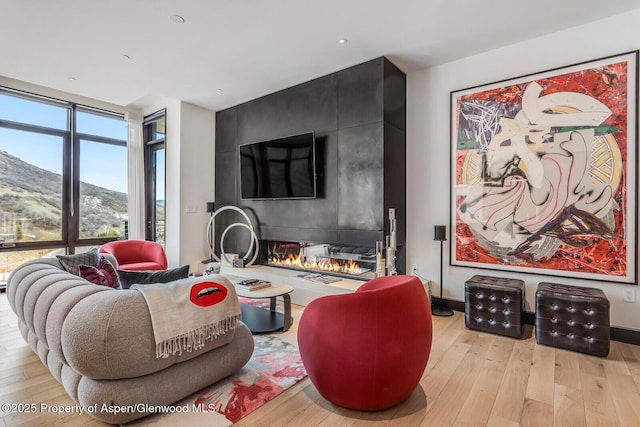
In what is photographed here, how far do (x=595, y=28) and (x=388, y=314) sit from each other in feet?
10.8

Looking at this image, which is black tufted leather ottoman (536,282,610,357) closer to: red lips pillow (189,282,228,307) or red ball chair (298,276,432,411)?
red ball chair (298,276,432,411)

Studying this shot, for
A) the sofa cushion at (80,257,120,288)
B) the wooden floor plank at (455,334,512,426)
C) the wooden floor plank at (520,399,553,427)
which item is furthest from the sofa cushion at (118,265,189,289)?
the wooden floor plank at (520,399,553,427)

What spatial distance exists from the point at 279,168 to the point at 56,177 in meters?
3.53

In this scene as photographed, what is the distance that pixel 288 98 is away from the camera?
14.7 feet

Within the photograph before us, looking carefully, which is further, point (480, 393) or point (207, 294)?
point (480, 393)

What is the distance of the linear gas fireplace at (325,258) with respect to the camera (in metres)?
4.00

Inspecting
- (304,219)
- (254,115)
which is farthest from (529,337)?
(254,115)

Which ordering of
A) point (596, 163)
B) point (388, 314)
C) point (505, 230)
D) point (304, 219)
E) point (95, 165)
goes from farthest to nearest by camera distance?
1. point (95, 165)
2. point (304, 219)
3. point (505, 230)
4. point (596, 163)
5. point (388, 314)

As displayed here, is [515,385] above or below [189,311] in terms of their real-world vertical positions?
below

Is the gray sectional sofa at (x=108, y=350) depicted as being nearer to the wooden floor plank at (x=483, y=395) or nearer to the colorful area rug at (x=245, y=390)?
the colorful area rug at (x=245, y=390)

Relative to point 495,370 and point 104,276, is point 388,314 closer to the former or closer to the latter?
point 495,370

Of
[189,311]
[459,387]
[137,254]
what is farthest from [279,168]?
[459,387]

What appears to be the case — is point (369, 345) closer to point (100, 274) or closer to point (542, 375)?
point (542, 375)

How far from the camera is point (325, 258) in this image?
14.4ft
